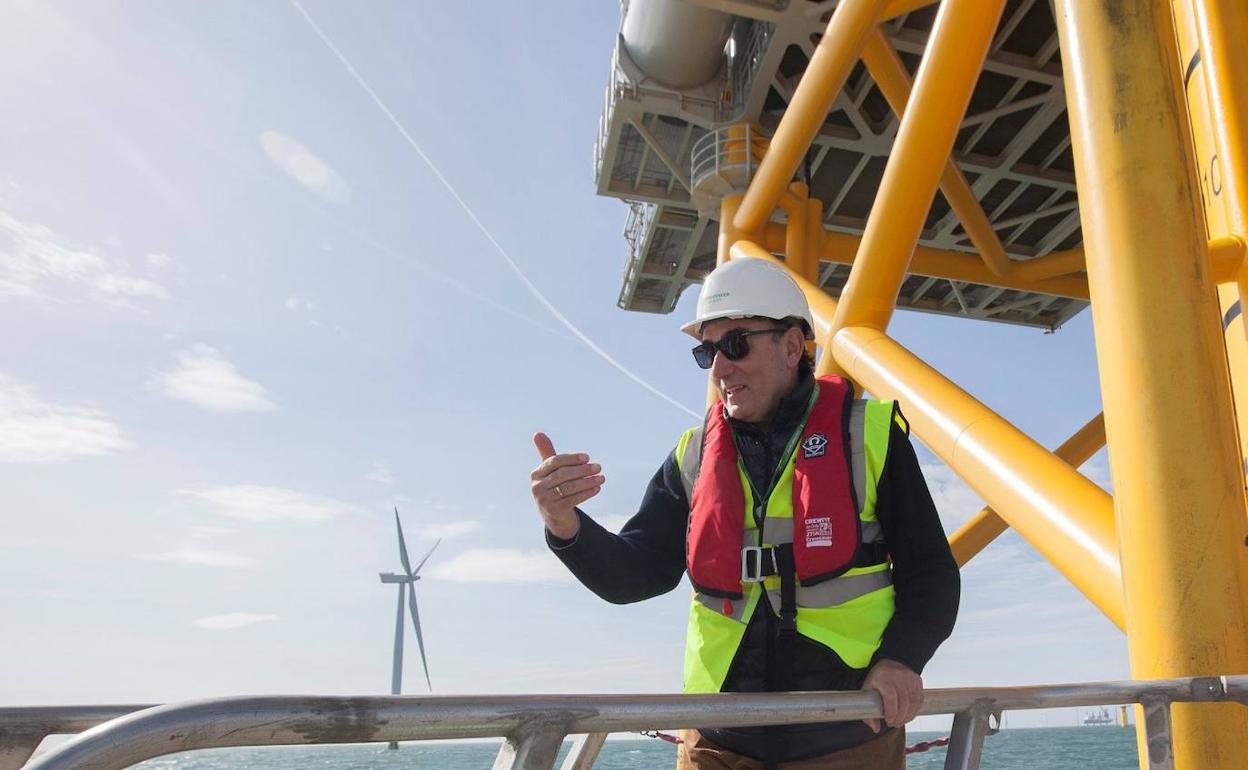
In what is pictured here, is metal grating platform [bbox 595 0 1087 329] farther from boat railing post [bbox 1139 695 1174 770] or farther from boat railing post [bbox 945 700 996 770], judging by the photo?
boat railing post [bbox 945 700 996 770]

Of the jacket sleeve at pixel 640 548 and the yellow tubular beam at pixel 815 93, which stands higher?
the yellow tubular beam at pixel 815 93

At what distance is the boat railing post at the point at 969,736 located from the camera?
2099mm

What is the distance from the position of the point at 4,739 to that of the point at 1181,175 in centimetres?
346

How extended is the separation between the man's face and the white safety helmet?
0.43 ft

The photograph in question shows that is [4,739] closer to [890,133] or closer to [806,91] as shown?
[806,91]

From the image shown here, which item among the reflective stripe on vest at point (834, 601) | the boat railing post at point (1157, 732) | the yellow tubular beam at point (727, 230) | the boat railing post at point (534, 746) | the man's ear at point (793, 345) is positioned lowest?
the boat railing post at point (1157, 732)

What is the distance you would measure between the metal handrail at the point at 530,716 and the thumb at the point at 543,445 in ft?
3.12

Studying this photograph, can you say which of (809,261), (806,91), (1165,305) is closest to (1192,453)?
(1165,305)

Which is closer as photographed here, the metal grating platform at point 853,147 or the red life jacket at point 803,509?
the red life jacket at point 803,509

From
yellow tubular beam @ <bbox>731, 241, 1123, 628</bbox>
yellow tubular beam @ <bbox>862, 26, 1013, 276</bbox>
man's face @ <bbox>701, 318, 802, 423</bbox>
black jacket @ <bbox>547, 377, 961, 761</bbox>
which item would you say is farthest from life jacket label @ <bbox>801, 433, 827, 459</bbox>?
yellow tubular beam @ <bbox>862, 26, 1013, 276</bbox>

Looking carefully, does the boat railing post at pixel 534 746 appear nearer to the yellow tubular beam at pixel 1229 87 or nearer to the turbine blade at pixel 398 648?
the yellow tubular beam at pixel 1229 87

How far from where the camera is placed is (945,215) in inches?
563

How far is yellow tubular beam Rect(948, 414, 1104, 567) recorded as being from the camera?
10039mm

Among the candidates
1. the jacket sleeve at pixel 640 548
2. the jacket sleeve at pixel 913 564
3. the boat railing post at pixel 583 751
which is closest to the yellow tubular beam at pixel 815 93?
the jacket sleeve at pixel 640 548
